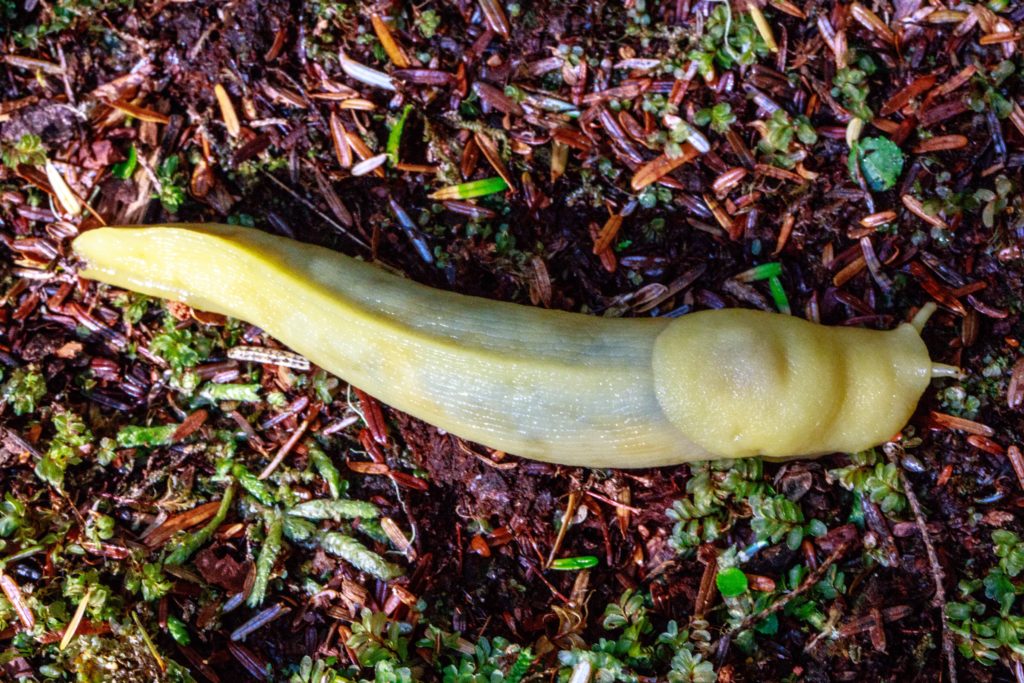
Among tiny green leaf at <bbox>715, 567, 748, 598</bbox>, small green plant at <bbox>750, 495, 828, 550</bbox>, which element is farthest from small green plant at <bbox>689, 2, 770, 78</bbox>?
tiny green leaf at <bbox>715, 567, 748, 598</bbox>

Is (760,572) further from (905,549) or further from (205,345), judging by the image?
(205,345)

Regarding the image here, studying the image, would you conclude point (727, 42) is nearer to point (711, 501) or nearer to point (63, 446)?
point (711, 501)

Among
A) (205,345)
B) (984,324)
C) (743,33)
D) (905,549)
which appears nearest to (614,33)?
(743,33)

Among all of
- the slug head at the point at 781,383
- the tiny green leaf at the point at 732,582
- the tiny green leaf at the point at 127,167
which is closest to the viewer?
the slug head at the point at 781,383

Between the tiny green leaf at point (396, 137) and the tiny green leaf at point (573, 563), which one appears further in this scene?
the tiny green leaf at point (396, 137)

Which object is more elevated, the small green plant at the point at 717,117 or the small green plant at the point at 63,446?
the small green plant at the point at 717,117

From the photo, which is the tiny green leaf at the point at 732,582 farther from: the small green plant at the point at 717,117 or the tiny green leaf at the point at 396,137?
the tiny green leaf at the point at 396,137

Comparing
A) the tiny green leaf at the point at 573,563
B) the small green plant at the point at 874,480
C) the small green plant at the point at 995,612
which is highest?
the small green plant at the point at 874,480

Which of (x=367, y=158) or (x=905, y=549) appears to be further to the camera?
(x=367, y=158)

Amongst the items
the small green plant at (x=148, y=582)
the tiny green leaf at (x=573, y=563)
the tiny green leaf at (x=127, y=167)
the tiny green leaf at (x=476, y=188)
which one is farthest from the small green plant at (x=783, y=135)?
the small green plant at (x=148, y=582)
